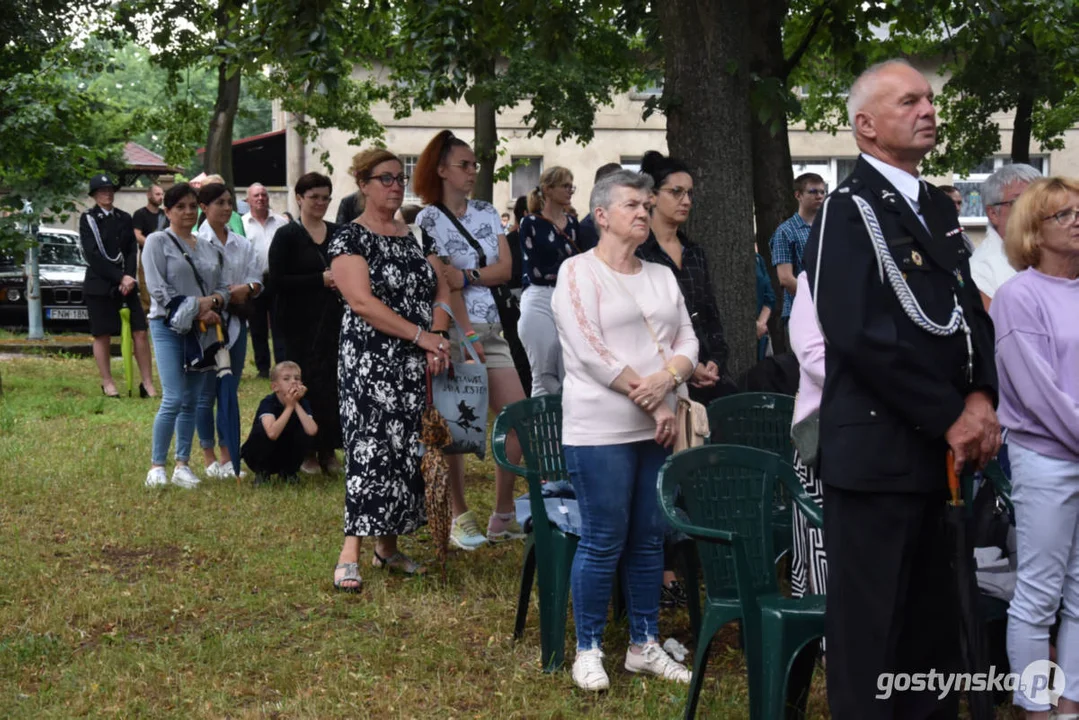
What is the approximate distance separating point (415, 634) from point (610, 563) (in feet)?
4.26

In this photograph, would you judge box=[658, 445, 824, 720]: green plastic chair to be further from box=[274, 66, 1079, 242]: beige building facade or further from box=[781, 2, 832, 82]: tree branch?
box=[274, 66, 1079, 242]: beige building facade

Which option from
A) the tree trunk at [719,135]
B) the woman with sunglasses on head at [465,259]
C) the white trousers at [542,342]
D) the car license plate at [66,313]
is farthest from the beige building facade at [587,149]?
the woman with sunglasses on head at [465,259]

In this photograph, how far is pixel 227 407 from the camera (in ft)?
33.8

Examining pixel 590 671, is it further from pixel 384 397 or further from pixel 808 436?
pixel 384 397

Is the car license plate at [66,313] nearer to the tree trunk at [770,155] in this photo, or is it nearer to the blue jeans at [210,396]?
the blue jeans at [210,396]

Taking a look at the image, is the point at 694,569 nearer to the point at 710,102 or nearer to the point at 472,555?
the point at 472,555

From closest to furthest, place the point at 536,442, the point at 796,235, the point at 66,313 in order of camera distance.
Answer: the point at 536,442 < the point at 796,235 < the point at 66,313

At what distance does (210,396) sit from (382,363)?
3569 millimetres

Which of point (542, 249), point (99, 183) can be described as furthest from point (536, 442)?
point (99, 183)

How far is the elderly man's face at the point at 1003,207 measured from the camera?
6324mm

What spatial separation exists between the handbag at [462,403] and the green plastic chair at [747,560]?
232cm

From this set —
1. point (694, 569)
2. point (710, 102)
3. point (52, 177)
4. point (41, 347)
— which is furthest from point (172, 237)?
point (41, 347)

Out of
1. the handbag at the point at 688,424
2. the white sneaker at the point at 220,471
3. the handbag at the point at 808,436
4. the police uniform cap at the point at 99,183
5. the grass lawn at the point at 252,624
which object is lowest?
the white sneaker at the point at 220,471

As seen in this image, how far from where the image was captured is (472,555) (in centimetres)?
784
